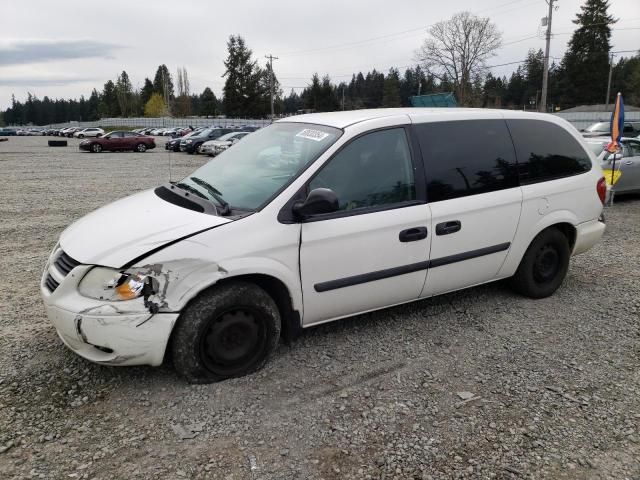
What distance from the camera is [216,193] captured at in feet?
11.9

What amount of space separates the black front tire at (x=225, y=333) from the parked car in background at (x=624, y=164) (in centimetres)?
973

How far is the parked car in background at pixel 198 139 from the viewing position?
90.5 feet

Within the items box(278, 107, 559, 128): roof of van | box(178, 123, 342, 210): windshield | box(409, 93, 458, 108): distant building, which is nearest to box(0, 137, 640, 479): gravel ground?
box(178, 123, 342, 210): windshield

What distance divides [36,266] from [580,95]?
79100mm

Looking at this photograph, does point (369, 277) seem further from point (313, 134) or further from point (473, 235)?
point (313, 134)

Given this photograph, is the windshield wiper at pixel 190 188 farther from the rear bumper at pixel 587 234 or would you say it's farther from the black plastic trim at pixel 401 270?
the rear bumper at pixel 587 234

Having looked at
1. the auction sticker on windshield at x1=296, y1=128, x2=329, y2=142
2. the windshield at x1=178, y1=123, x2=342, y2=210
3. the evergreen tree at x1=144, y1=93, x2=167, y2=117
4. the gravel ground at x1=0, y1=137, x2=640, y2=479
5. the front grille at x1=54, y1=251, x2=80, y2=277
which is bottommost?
the gravel ground at x1=0, y1=137, x2=640, y2=479

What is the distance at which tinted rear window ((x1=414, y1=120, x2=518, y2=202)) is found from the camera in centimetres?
385

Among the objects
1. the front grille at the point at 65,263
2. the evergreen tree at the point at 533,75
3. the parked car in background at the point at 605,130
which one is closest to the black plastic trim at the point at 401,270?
the front grille at the point at 65,263

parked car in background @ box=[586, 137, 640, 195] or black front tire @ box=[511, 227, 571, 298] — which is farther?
parked car in background @ box=[586, 137, 640, 195]

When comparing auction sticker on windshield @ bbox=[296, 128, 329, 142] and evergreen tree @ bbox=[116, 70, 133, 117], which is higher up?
evergreen tree @ bbox=[116, 70, 133, 117]

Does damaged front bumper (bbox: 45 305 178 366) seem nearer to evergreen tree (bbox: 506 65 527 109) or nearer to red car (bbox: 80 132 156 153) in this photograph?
red car (bbox: 80 132 156 153)

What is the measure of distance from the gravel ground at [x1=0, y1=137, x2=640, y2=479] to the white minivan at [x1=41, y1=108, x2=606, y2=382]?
299mm

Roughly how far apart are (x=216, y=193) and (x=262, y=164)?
43 cm
